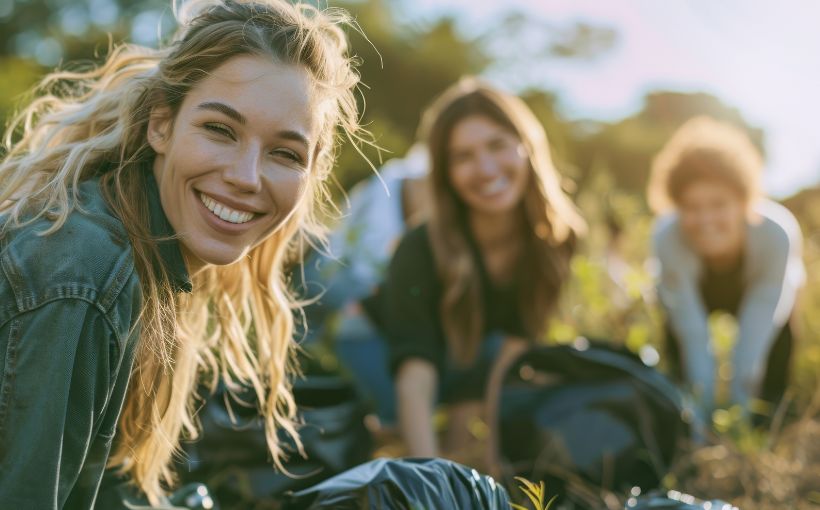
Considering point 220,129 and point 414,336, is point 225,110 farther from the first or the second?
point 414,336

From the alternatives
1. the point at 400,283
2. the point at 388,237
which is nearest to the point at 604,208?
the point at 388,237

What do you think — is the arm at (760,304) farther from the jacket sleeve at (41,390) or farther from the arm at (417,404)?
the jacket sleeve at (41,390)

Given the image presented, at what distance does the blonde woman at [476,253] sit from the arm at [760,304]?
1.01 meters

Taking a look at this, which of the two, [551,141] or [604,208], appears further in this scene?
[551,141]

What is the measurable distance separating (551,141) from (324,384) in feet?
24.1

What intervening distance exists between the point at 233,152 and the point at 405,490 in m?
0.79

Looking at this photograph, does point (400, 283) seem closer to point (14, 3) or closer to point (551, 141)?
point (551, 141)

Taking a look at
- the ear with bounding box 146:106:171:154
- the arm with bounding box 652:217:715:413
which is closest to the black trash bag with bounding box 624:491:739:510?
the ear with bounding box 146:106:171:154

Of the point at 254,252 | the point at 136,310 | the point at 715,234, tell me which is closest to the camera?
the point at 136,310

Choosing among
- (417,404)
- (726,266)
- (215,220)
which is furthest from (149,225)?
(726,266)

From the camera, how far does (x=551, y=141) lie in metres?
9.99

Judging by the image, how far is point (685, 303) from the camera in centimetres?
416

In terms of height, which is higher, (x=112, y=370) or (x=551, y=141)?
(x=551, y=141)

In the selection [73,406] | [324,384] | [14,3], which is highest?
[14,3]
